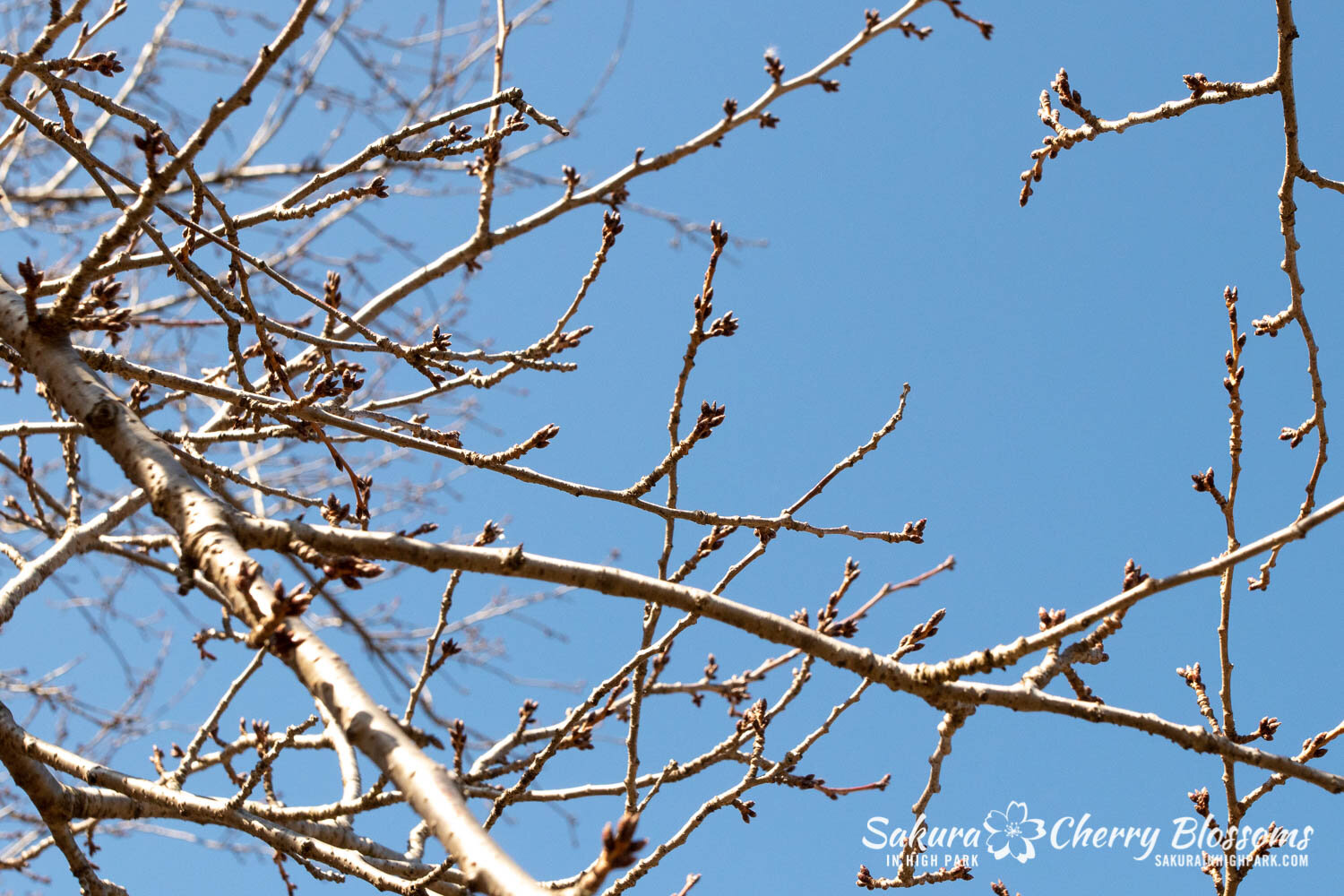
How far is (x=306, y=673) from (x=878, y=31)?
3.18m

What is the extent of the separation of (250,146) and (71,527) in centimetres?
407

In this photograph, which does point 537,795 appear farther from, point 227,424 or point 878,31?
point 878,31

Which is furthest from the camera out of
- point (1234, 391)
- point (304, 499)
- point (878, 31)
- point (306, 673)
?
point (878, 31)

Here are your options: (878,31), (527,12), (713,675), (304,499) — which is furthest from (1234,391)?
(527,12)

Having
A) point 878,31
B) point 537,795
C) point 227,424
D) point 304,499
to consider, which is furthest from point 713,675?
point 878,31

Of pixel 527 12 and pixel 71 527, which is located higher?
pixel 527 12

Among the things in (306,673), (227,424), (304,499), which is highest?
(227,424)

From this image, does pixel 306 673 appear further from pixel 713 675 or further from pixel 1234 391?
pixel 713 675

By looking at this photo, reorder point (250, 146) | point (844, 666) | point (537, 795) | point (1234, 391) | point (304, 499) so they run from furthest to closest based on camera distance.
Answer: point (250, 146)
point (537, 795)
point (304, 499)
point (1234, 391)
point (844, 666)

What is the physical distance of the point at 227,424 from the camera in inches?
147

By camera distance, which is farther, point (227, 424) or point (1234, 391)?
point (227, 424)

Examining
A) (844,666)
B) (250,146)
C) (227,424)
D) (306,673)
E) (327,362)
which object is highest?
(250,146)

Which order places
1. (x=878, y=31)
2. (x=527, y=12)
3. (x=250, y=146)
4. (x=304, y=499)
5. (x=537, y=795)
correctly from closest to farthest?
(x=304, y=499)
(x=537, y=795)
(x=878, y=31)
(x=527, y=12)
(x=250, y=146)

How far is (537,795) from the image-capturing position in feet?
9.87
